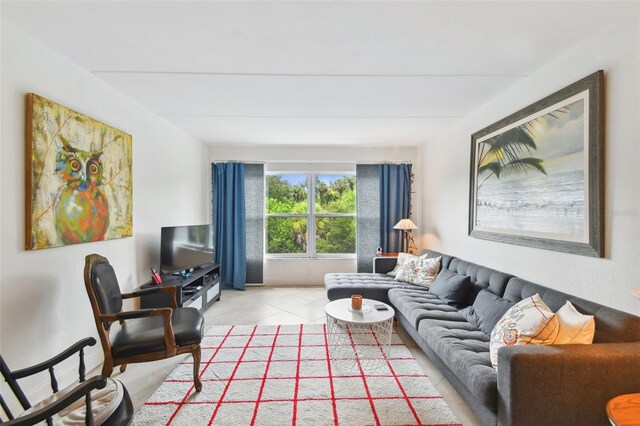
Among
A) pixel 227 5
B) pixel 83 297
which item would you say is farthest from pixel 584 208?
pixel 83 297

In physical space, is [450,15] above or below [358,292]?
above

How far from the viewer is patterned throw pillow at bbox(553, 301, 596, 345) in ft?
5.16

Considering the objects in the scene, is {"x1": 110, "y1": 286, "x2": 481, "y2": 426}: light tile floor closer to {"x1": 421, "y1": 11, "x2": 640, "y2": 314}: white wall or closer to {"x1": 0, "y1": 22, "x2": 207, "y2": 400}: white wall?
{"x1": 0, "y1": 22, "x2": 207, "y2": 400}: white wall

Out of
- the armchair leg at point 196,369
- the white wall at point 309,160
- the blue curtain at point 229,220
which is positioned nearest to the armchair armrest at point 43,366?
the armchair leg at point 196,369

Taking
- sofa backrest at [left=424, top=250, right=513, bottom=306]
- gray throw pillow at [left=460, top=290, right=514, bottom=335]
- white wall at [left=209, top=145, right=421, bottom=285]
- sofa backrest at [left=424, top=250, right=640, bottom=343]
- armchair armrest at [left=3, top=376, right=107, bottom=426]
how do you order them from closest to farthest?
armchair armrest at [left=3, top=376, right=107, bottom=426] < sofa backrest at [left=424, top=250, right=640, bottom=343] < gray throw pillow at [left=460, top=290, right=514, bottom=335] < sofa backrest at [left=424, top=250, right=513, bottom=306] < white wall at [left=209, top=145, right=421, bottom=285]

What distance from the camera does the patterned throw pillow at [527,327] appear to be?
165 cm

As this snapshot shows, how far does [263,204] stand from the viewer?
493 centimetres

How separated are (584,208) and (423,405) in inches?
65.3

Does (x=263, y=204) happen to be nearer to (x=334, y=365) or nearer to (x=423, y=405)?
(x=334, y=365)

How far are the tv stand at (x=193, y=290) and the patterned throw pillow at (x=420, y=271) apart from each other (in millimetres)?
2466

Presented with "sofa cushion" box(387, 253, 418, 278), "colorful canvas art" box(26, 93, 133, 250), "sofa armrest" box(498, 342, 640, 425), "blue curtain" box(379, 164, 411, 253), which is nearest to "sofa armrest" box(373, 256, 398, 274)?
"sofa cushion" box(387, 253, 418, 278)

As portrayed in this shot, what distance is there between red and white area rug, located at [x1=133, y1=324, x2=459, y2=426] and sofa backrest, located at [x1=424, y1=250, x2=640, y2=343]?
0.95 meters

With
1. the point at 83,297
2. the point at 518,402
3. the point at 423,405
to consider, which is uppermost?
the point at 83,297

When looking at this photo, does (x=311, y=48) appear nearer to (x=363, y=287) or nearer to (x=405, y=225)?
(x=363, y=287)
